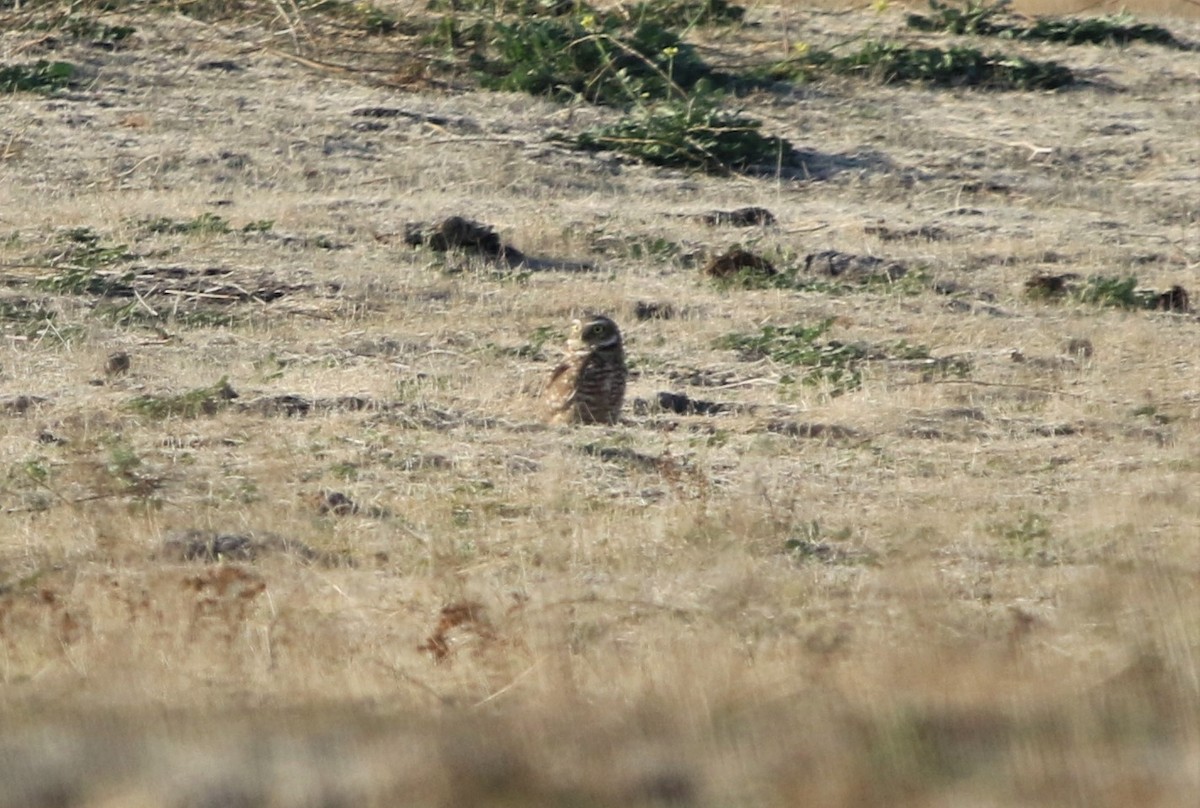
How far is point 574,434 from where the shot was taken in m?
8.35

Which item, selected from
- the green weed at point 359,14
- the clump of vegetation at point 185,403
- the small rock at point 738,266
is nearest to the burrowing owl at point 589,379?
the clump of vegetation at point 185,403

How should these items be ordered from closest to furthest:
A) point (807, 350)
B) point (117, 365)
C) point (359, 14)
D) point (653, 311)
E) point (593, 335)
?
point (593, 335) < point (117, 365) < point (807, 350) < point (653, 311) < point (359, 14)

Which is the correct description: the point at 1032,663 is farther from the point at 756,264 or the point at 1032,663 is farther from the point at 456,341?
the point at 756,264

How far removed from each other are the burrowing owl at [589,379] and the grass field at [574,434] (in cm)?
12

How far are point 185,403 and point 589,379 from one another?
174 centimetres

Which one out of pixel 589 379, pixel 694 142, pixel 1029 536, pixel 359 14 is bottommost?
pixel 694 142

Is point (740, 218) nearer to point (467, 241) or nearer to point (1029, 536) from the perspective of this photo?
point (467, 241)

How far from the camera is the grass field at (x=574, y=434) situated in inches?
141

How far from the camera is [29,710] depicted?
3.80 m

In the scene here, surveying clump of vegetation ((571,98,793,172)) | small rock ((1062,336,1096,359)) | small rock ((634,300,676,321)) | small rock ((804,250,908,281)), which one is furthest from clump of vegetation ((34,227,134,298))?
small rock ((1062,336,1096,359))

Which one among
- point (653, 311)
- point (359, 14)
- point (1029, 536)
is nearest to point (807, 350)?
point (653, 311)

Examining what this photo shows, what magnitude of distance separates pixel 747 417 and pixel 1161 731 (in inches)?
211

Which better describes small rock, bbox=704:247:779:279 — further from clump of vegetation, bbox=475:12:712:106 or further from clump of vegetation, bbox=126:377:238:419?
clump of vegetation, bbox=475:12:712:106

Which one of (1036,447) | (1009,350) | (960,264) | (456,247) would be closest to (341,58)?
(456,247)
